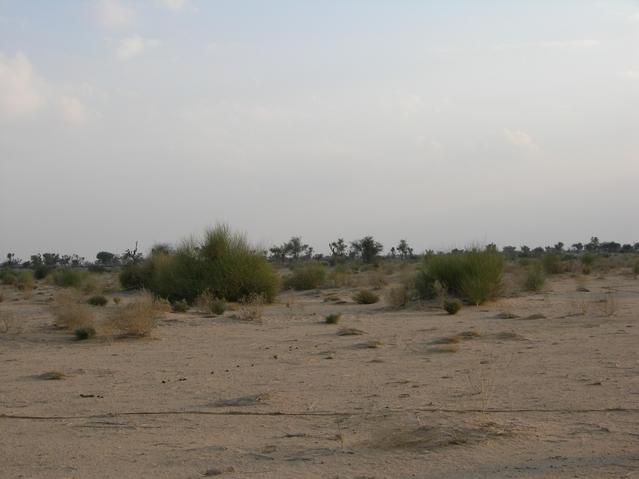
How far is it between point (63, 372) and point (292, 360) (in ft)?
12.8

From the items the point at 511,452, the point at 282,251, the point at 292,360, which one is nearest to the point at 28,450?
the point at 511,452

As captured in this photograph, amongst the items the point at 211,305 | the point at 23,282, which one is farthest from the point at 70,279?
the point at 211,305

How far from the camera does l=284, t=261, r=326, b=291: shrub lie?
40.7 meters

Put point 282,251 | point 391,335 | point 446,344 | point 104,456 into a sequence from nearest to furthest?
point 104,456
point 446,344
point 391,335
point 282,251

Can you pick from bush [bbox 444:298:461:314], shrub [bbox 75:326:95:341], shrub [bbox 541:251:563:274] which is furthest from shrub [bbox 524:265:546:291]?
shrub [bbox 75:326:95:341]

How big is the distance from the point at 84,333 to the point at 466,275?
13801 mm

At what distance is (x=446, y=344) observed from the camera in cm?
1634

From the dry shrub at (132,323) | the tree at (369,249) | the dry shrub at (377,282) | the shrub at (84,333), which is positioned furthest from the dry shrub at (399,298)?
the tree at (369,249)

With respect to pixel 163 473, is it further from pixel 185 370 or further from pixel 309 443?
pixel 185 370

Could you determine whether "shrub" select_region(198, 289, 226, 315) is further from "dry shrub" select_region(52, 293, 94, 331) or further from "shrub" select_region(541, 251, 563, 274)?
"shrub" select_region(541, 251, 563, 274)

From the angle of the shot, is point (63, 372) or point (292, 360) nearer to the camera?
point (63, 372)

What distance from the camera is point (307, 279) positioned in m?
40.8

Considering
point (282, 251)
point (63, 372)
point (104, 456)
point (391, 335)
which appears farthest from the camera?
point (282, 251)

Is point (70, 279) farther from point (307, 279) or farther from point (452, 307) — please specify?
point (452, 307)
